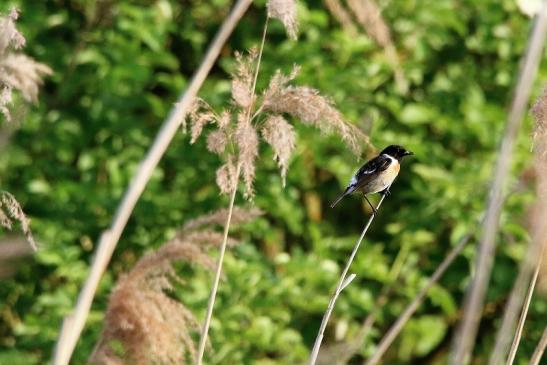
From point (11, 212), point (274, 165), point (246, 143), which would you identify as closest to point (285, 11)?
point (246, 143)

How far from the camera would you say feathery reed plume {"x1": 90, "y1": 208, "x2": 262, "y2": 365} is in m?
2.78

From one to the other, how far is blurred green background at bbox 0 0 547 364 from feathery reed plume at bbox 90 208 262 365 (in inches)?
66.0

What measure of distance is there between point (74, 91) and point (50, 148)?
1.01ft

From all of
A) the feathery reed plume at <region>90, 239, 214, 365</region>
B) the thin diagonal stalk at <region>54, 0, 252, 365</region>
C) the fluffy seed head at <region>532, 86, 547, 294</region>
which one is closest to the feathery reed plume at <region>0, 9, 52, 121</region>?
A: the thin diagonal stalk at <region>54, 0, 252, 365</region>

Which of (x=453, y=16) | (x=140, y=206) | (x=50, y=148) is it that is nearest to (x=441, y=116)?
(x=453, y=16)

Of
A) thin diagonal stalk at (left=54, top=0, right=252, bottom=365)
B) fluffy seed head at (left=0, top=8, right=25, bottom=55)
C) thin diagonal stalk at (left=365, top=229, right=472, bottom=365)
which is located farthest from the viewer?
thin diagonal stalk at (left=365, top=229, right=472, bottom=365)

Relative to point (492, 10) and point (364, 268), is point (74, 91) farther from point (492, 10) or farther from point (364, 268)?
point (492, 10)

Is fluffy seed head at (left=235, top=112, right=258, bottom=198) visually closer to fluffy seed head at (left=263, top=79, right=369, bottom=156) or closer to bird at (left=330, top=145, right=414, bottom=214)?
fluffy seed head at (left=263, top=79, right=369, bottom=156)

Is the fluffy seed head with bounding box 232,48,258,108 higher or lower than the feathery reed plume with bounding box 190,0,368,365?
higher

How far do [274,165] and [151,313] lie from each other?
7.93ft

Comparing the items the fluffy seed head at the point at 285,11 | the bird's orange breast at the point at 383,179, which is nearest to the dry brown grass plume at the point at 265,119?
the fluffy seed head at the point at 285,11

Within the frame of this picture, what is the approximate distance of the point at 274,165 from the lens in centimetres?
514

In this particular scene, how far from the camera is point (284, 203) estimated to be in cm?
504

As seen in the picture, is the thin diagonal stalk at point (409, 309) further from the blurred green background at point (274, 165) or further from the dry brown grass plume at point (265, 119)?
the blurred green background at point (274, 165)
